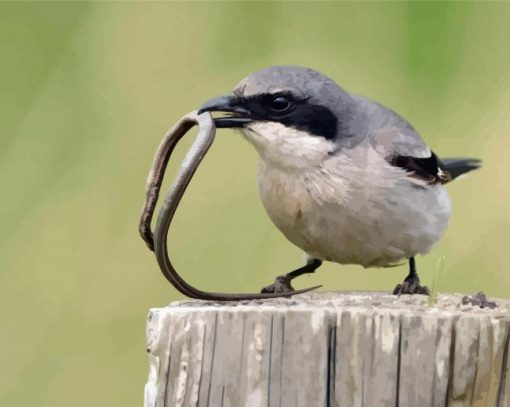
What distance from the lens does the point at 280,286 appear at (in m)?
3.65

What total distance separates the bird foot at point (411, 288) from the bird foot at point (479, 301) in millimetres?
392

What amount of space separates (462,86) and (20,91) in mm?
1943

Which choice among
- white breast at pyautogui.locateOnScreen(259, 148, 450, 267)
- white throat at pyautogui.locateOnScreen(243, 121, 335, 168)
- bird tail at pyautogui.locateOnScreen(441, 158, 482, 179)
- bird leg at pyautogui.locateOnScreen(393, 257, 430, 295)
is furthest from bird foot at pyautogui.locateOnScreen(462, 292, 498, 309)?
bird tail at pyautogui.locateOnScreen(441, 158, 482, 179)

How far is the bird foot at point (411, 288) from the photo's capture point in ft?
11.3

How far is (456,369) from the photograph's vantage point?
2572 mm

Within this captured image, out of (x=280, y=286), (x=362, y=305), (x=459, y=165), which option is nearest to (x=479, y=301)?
(x=362, y=305)

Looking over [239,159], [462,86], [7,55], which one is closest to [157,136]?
[239,159]

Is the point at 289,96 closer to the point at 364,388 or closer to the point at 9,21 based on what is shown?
the point at 364,388

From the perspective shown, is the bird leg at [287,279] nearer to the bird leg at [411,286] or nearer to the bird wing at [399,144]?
Answer: the bird leg at [411,286]

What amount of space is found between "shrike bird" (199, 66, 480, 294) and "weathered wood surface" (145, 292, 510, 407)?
840 mm

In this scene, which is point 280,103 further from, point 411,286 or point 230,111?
point 411,286

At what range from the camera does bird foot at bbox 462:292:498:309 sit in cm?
290

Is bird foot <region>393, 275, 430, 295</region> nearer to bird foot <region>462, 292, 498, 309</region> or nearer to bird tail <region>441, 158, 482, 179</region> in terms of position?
bird foot <region>462, 292, 498, 309</region>

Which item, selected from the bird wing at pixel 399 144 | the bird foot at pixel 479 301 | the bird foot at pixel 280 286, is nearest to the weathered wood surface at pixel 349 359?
the bird foot at pixel 479 301
